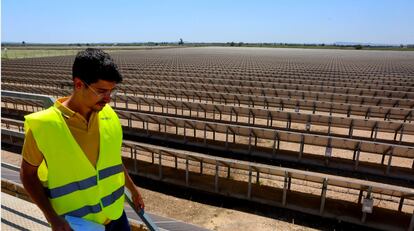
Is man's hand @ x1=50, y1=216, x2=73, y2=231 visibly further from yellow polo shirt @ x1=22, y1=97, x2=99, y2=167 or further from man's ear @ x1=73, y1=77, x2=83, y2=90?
man's ear @ x1=73, y1=77, x2=83, y2=90

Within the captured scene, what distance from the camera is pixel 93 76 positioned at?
1820 millimetres

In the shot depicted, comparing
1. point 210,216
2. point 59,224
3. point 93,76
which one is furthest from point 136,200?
point 210,216

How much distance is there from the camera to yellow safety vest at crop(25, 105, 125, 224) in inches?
69.2

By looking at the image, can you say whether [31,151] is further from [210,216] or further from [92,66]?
[210,216]

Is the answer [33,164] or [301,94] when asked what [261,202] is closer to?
[33,164]

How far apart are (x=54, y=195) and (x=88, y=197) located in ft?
0.62

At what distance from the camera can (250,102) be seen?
1536cm

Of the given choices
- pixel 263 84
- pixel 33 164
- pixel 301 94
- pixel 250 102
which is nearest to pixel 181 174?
pixel 33 164

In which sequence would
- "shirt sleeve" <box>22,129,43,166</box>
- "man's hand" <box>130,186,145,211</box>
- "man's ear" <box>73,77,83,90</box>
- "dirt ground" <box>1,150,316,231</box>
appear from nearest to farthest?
"shirt sleeve" <box>22,129,43,166</box>
"man's ear" <box>73,77,83,90</box>
"man's hand" <box>130,186,145,211</box>
"dirt ground" <box>1,150,316,231</box>

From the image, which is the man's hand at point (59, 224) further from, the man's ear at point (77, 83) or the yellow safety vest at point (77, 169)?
the man's ear at point (77, 83)

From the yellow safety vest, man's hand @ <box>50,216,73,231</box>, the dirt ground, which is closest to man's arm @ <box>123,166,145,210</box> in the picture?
the yellow safety vest

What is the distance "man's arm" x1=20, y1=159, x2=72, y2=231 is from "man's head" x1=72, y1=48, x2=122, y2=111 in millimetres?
460

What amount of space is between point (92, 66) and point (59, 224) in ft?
2.88

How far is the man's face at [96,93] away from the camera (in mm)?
1860
